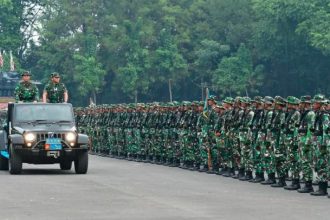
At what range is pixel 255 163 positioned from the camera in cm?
2452

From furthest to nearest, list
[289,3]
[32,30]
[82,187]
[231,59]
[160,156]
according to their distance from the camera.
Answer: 1. [32,30]
2. [231,59]
3. [289,3]
4. [160,156]
5. [82,187]

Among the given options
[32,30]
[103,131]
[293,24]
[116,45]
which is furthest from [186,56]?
[103,131]

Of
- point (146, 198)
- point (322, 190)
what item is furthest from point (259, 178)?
point (146, 198)

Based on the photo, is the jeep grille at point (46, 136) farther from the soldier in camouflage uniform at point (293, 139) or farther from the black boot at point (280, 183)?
the soldier in camouflage uniform at point (293, 139)

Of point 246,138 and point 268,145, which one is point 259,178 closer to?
point 246,138

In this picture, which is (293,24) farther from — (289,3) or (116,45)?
(116,45)

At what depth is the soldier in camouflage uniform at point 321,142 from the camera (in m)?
20.4

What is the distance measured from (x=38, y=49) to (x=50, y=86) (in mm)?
82731

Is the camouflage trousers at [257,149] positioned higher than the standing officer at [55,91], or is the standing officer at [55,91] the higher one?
the standing officer at [55,91]

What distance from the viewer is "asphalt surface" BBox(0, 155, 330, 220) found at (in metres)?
16.7

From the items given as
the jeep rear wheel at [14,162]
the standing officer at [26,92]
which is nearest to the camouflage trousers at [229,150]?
the jeep rear wheel at [14,162]

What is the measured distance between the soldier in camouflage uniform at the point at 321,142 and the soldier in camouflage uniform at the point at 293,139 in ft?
3.29

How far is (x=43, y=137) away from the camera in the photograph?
27.1 meters

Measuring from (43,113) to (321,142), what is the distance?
9467 millimetres
